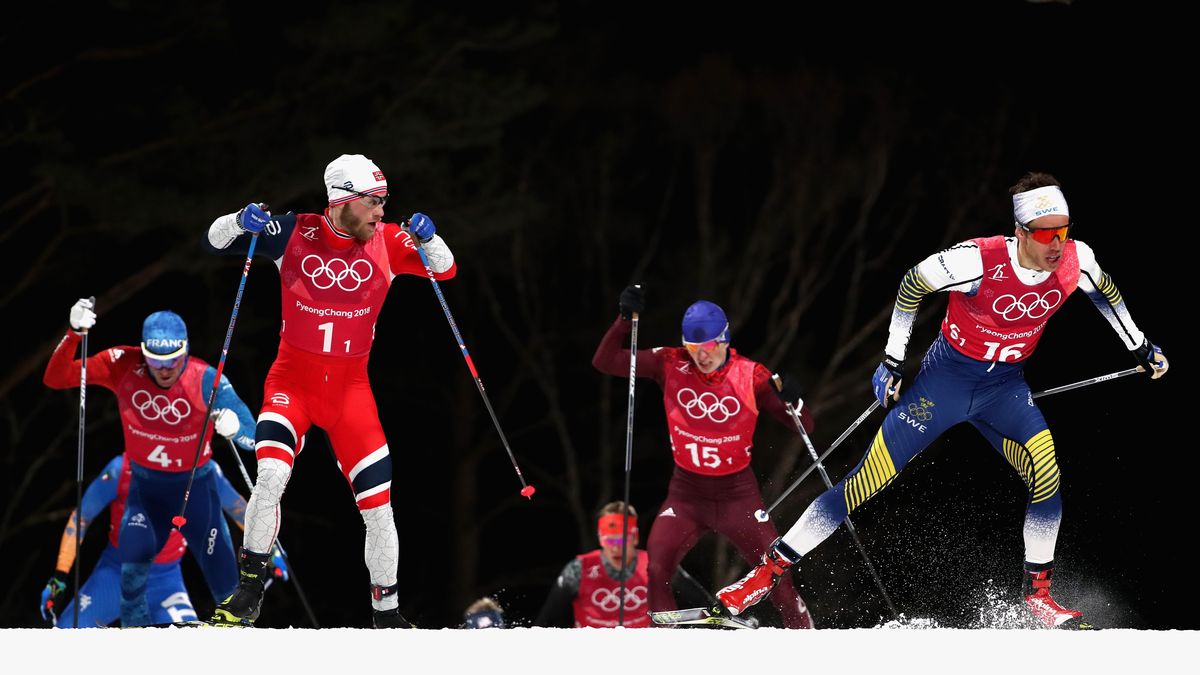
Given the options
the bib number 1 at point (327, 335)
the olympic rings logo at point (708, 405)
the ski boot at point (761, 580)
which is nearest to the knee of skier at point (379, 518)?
the bib number 1 at point (327, 335)

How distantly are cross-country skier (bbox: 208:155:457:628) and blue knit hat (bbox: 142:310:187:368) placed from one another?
1.02 metres

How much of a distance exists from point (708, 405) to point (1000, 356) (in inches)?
49.6

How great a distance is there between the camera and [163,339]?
6.38m

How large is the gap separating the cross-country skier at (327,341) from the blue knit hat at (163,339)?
1.02m

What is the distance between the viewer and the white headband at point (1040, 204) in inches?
210

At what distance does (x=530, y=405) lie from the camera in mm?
13883

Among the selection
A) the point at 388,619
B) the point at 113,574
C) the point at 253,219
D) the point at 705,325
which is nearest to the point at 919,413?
the point at 705,325

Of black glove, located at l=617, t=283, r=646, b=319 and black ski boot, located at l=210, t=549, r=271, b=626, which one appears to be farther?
black glove, located at l=617, t=283, r=646, b=319

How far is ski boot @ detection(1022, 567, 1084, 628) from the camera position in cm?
562

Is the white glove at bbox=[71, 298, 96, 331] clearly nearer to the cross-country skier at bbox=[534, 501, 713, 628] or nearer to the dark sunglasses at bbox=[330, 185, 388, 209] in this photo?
the dark sunglasses at bbox=[330, 185, 388, 209]

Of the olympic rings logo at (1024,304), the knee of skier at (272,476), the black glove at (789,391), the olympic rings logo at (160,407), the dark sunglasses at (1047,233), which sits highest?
the dark sunglasses at (1047,233)

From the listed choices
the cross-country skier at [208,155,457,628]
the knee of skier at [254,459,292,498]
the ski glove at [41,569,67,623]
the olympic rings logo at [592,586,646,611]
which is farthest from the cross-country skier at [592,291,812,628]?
the ski glove at [41,569,67,623]

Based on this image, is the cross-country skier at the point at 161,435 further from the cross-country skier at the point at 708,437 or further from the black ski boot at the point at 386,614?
Result: the cross-country skier at the point at 708,437

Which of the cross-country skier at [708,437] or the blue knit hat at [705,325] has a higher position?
the blue knit hat at [705,325]
